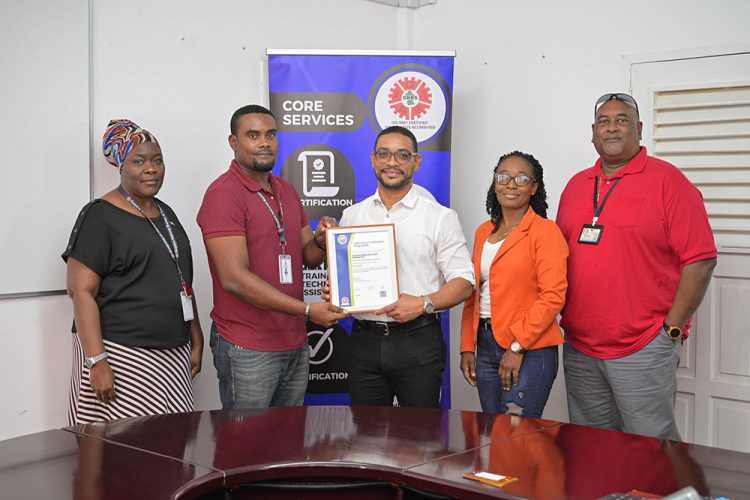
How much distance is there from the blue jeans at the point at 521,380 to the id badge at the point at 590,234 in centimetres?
46

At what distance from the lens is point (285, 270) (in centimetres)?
327

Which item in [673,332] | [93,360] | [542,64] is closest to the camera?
[93,360]

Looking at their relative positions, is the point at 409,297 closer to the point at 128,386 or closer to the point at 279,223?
the point at 279,223

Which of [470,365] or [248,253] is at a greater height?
[248,253]

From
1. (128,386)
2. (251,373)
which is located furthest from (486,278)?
(128,386)

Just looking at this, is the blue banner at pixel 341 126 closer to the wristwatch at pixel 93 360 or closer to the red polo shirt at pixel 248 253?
the red polo shirt at pixel 248 253

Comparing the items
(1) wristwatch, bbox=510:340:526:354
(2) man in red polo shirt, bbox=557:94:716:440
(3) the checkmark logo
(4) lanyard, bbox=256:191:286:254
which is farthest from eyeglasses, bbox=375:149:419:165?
(3) the checkmark logo

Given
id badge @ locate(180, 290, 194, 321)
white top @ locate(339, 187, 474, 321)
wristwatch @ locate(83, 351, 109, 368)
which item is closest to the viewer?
wristwatch @ locate(83, 351, 109, 368)

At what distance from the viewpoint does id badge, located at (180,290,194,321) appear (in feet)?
10.3

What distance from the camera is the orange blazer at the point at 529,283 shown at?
10.1 ft

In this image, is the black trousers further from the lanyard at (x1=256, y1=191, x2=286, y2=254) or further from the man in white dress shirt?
the lanyard at (x1=256, y1=191, x2=286, y2=254)

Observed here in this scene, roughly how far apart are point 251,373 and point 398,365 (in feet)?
1.98

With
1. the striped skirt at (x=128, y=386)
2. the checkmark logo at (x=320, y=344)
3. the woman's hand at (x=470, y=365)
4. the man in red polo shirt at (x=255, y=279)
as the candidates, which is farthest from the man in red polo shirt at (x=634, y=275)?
the striped skirt at (x=128, y=386)

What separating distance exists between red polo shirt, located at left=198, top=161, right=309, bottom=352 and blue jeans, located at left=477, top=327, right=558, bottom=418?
80 cm
